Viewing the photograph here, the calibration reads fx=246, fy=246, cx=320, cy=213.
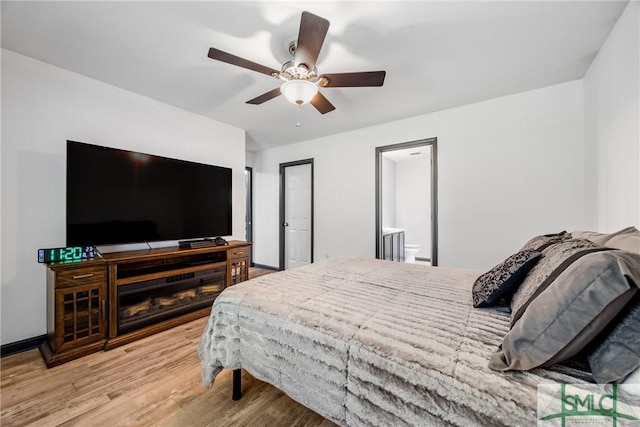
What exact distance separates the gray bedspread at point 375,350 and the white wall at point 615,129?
4.56ft

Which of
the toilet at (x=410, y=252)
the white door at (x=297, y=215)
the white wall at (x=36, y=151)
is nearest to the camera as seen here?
the white wall at (x=36, y=151)

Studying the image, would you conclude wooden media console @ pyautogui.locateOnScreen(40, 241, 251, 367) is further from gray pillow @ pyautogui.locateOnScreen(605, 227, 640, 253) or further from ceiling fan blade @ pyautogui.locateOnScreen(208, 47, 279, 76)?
gray pillow @ pyautogui.locateOnScreen(605, 227, 640, 253)

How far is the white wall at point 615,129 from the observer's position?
5.23 ft

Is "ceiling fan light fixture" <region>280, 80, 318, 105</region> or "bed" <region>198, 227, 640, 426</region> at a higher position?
"ceiling fan light fixture" <region>280, 80, 318, 105</region>

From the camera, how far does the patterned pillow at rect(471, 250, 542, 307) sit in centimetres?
118

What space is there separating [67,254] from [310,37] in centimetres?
249

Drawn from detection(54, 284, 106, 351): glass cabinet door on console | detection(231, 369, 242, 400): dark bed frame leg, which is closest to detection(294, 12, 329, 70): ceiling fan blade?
detection(231, 369, 242, 400): dark bed frame leg

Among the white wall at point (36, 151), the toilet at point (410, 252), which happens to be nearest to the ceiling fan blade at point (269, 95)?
the white wall at point (36, 151)

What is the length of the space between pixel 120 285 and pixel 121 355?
574mm

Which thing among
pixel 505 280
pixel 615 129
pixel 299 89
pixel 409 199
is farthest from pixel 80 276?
pixel 409 199

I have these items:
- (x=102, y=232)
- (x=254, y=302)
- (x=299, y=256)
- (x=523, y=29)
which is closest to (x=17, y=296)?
(x=102, y=232)

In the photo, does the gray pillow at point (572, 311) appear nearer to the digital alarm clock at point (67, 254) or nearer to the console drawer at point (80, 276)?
the console drawer at point (80, 276)

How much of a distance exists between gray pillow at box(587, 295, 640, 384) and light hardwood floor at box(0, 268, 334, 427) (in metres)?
1.22

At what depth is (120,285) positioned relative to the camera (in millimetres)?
2199
